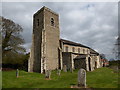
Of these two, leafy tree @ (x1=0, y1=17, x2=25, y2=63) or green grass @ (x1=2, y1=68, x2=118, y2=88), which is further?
leafy tree @ (x1=0, y1=17, x2=25, y2=63)

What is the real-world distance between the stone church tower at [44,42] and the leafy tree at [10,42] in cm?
441

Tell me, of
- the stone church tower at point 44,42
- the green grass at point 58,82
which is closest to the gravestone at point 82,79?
the green grass at point 58,82

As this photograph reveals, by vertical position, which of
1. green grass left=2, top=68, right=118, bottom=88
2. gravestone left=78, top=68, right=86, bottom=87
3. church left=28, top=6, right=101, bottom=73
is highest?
church left=28, top=6, right=101, bottom=73

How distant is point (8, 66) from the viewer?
3966cm

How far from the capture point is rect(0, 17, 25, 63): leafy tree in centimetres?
3397

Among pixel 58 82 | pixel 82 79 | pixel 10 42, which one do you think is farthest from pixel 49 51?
pixel 82 79

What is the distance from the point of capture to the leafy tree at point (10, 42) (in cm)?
3397

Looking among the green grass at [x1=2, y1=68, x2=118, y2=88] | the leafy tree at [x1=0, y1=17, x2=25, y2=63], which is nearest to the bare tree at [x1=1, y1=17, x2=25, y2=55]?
the leafy tree at [x1=0, y1=17, x2=25, y2=63]

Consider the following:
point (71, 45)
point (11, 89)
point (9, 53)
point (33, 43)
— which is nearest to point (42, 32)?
point (33, 43)

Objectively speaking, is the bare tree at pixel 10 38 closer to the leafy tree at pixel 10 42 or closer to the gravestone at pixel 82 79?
the leafy tree at pixel 10 42

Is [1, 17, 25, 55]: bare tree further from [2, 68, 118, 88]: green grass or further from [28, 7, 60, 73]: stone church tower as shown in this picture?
[2, 68, 118, 88]: green grass

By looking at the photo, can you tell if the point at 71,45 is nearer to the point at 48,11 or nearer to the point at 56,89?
the point at 48,11

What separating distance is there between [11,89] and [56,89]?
18.2ft

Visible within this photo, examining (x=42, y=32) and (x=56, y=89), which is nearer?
(x=56, y=89)
